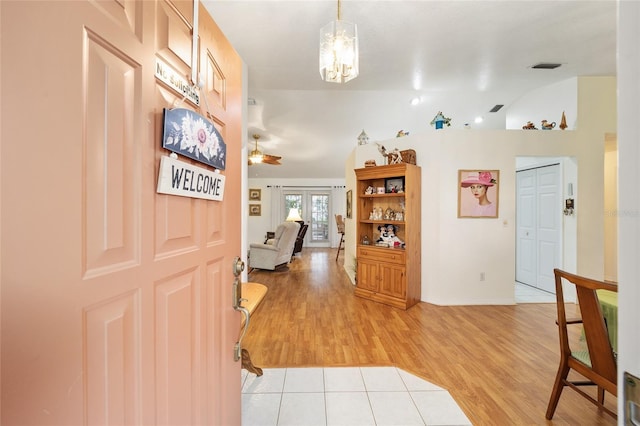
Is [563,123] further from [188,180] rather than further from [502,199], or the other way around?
[188,180]

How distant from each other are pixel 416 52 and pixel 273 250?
157 inches

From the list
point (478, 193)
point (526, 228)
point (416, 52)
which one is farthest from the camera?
point (526, 228)

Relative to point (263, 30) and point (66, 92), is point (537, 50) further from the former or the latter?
point (66, 92)

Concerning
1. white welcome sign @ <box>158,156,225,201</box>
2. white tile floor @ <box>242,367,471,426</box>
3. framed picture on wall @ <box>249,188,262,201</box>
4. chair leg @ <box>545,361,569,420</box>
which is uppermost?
framed picture on wall @ <box>249,188,262,201</box>

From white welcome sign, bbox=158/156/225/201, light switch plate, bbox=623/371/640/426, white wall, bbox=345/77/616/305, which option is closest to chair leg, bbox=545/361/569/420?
light switch plate, bbox=623/371/640/426

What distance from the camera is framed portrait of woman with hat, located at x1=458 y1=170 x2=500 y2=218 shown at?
337 cm

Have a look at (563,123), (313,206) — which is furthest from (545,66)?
(313,206)

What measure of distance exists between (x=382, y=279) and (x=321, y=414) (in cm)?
212

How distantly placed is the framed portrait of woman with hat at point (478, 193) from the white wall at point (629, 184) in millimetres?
3324

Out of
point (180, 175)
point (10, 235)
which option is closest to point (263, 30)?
point (180, 175)

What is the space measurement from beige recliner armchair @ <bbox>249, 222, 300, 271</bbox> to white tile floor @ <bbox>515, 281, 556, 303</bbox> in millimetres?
3904

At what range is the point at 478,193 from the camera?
3.38m

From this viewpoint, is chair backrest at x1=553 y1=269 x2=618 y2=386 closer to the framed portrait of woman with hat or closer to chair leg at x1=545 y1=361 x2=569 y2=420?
chair leg at x1=545 y1=361 x2=569 y2=420

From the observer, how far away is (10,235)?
1.11 ft
